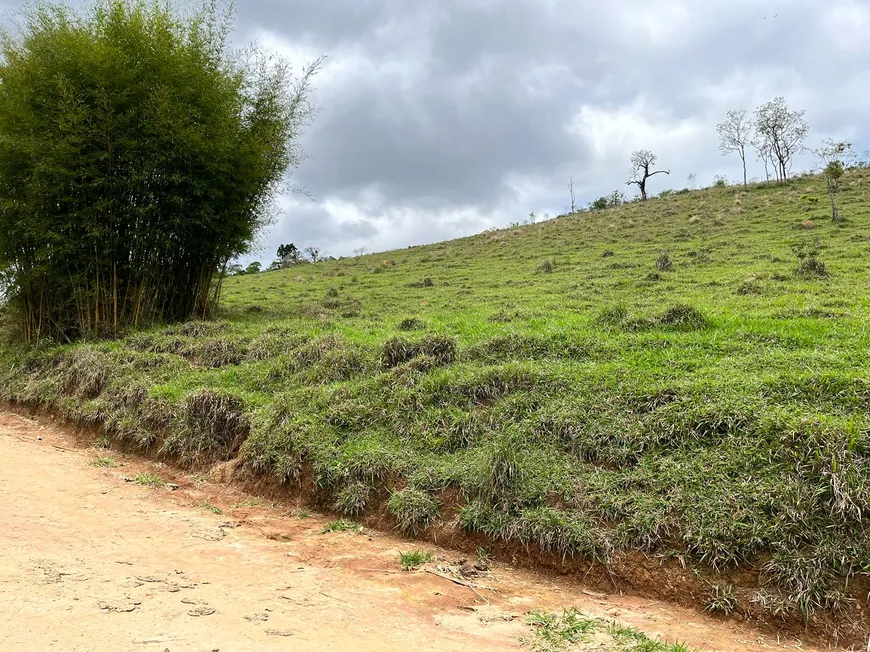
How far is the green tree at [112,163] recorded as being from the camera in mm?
9797

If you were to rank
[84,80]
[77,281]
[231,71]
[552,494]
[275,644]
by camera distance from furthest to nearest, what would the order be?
[231,71]
[77,281]
[84,80]
[552,494]
[275,644]

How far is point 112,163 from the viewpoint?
10289 mm

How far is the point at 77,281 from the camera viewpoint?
1060 cm

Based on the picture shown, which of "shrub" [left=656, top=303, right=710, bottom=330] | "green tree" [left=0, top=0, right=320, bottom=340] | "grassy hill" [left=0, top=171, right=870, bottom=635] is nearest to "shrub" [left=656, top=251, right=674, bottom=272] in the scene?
"grassy hill" [left=0, top=171, right=870, bottom=635]

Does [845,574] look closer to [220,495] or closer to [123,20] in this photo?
[220,495]

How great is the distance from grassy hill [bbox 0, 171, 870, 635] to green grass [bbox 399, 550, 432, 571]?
424mm

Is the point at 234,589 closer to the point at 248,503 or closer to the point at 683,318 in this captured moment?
the point at 248,503

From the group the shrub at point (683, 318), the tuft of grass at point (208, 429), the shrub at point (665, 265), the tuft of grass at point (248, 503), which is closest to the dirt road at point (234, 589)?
the tuft of grass at point (248, 503)

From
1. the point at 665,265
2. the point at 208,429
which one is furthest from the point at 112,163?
the point at 665,265

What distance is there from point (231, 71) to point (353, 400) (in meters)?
9.94

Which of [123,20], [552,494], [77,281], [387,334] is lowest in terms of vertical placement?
[552,494]

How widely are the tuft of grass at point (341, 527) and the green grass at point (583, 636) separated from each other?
2104mm

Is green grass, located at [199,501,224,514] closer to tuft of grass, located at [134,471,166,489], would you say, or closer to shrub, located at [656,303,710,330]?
tuft of grass, located at [134,471,166,489]

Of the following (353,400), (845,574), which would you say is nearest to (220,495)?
(353,400)
